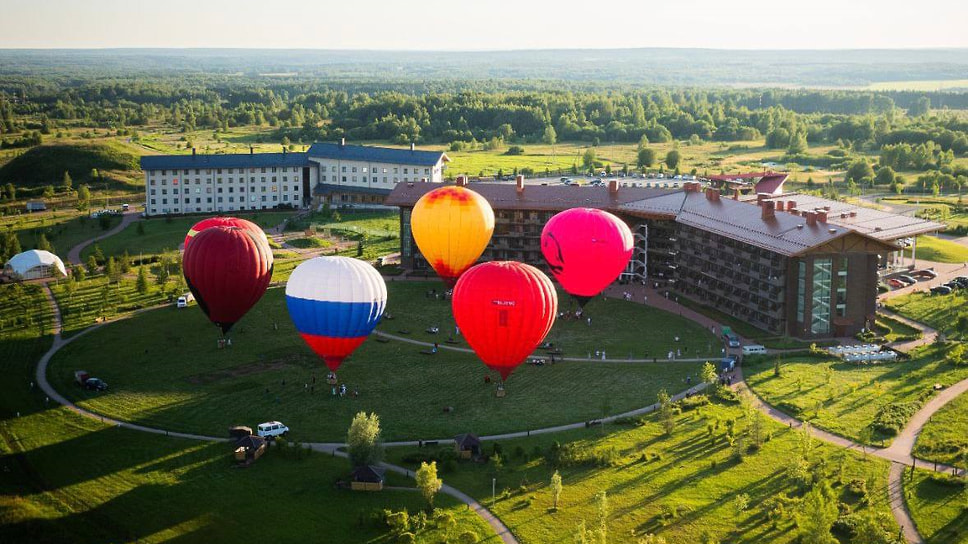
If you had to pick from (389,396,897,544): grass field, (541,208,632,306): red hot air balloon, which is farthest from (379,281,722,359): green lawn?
(389,396,897,544): grass field

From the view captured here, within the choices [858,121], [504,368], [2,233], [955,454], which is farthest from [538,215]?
[858,121]

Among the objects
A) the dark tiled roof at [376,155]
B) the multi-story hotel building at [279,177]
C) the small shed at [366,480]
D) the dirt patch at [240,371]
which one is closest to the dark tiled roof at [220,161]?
the multi-story hotel building at [279,177]

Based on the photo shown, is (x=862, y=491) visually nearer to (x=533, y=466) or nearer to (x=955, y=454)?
(x=955, y=454)

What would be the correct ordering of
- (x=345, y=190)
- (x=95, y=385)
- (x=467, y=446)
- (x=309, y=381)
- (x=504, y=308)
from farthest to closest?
1. (x=345, y=190)
2. (x=309, y=381)
3. (x=95, y=385)
4. (x=504, y=308)
5. (x=467, y=446)

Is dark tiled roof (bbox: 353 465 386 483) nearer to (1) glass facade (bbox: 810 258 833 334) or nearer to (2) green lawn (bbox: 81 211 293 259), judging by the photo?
(1) glass facade (bbox: 810 258 833 334)

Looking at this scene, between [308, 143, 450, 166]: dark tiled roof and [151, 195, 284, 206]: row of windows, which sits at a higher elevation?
[308, 143, 450, 166]: dark tiled roof

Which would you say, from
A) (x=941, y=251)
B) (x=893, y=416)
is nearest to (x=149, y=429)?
(x=893, y=416)

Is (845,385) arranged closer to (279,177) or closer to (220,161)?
(279,177)
